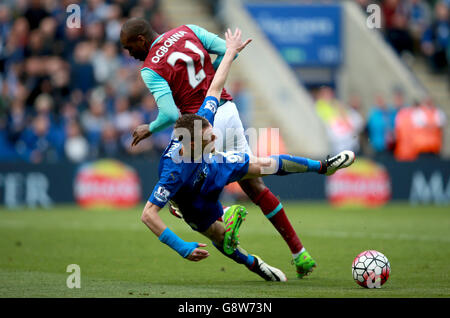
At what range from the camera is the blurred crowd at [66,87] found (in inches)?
709

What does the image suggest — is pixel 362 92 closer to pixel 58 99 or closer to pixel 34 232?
pixel 58 99

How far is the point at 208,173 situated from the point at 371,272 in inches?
66.0

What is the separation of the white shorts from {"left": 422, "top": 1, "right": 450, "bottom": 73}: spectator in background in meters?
15.7

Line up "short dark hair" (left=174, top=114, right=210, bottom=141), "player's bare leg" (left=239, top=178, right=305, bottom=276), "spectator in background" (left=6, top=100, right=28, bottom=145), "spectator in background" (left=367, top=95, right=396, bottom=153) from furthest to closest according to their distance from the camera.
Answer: "spectator in background" (left=367, top=95, right=396, bottom=153), "spectator in background" (left=6, top=100, right=28, bottom=145), "player's bare leg" (left=239, top=178, right=305, bottom=276), "short dark hair" (left=174, top=114, right=210, bottom=141)

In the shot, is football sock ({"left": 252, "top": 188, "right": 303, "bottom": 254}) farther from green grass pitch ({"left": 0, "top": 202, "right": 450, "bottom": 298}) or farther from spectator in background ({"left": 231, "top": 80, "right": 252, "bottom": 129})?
spectator in background ({"left": 231, "top": 80, "right": 252, "bottom": 129})

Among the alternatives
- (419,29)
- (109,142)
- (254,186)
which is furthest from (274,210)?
(419,29)

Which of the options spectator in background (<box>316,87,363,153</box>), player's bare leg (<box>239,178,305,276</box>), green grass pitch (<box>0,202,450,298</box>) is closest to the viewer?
green grass pitch (<box>0,202,450,298</box>)

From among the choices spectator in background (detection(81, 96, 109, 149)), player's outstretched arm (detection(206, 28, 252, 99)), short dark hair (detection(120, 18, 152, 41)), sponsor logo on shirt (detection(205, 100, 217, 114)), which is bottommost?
spectator in background (detection(81, 96, 109, 149))

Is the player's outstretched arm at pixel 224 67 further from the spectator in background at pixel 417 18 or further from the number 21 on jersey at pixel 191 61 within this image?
the spectator in background at pixel 417 18

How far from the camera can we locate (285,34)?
23.7 m

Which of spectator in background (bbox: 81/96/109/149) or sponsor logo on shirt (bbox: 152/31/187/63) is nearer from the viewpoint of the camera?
sponsor logo on shirt (bbox: 152/31/187/63)

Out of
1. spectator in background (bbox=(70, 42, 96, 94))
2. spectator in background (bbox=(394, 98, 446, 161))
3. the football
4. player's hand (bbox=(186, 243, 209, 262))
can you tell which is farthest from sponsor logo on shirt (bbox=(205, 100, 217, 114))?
spectator in background (bbox=(394, 98, 446, 161))

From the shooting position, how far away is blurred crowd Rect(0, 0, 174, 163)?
18.0 meters

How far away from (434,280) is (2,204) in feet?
39.3
